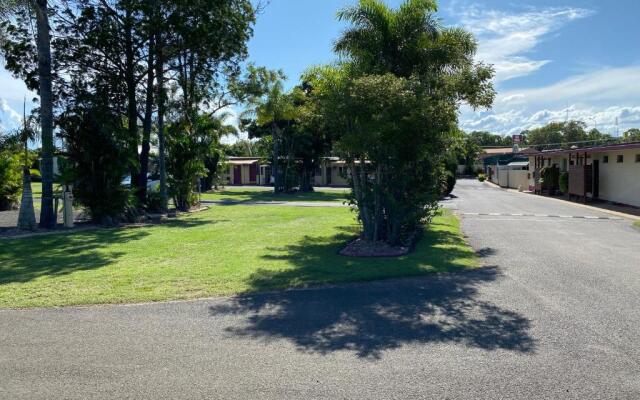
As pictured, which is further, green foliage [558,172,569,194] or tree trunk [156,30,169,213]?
green foliage [558,172,569,194]

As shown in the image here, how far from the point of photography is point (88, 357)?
476 centimetres

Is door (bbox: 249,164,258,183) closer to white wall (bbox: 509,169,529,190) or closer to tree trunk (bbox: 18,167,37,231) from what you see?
white wall (bbox: 509,169,529,190)

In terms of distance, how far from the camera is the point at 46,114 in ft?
47.5

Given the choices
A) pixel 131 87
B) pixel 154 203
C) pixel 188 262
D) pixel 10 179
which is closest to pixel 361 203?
pixel 188 262

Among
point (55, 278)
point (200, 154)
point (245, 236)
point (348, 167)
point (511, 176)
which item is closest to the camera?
point (55, 278)

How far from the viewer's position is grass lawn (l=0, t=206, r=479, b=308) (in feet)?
24.1

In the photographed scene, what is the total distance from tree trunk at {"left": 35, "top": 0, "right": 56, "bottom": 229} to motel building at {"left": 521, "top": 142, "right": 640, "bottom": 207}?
20.2 meters

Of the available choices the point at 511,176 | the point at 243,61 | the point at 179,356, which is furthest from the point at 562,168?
the point at 179,356

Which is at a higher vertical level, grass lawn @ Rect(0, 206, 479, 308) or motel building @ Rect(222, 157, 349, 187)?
motel building @ Rect(222, 157, 349, 187)

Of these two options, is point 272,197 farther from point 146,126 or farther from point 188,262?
point 188,262

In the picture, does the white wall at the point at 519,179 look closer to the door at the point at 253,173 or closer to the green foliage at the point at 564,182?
the green foliage at the point at 564,182

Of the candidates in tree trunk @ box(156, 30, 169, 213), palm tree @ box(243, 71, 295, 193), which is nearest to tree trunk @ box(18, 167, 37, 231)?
tree trunk @ box(156, 30, 169, 213)

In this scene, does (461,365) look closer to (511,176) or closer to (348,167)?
(348,167)

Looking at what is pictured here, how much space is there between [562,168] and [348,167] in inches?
922
